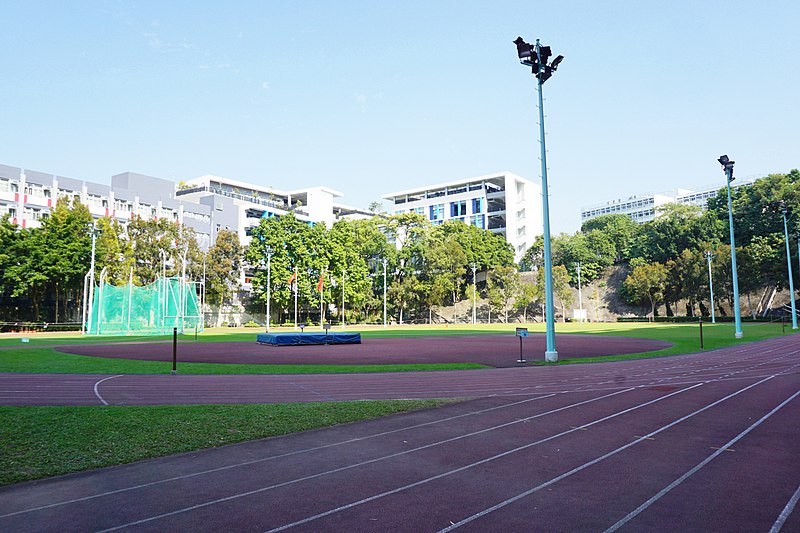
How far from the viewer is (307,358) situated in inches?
837

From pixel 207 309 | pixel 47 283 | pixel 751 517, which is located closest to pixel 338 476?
pixel 751 517

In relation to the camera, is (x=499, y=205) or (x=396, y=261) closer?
(x=396, y=261)

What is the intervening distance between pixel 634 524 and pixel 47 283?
60532 millimetres

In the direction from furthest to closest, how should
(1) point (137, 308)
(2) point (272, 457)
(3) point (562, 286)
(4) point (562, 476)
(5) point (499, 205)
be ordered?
(5) point (499, 205), (3) point (562, 286), (1) point (137, 308), (2) point (272, 457), (4) point (562, 476)

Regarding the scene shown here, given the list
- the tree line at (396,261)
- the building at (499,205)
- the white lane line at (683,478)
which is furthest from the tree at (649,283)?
the white lane line at (683,478)

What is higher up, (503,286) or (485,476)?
(503,286)

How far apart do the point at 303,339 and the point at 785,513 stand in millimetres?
27326

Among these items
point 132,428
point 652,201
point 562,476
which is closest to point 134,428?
point 132,428

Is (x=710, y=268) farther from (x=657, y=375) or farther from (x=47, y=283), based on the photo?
(x=47, y=283)

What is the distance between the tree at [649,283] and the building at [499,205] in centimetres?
2603

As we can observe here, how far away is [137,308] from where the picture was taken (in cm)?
4269

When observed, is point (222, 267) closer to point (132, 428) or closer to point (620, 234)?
point (132, 428)

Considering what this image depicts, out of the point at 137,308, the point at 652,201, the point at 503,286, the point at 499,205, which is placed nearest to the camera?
the point at 137,308

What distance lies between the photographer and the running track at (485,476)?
15.1 ft
